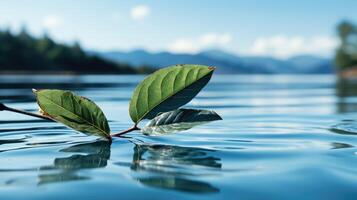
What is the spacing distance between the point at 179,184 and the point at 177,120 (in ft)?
2.36

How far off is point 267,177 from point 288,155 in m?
0.49

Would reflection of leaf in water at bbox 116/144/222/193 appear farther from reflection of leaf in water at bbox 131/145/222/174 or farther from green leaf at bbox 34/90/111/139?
green leaf at bbox 34/90/111/139

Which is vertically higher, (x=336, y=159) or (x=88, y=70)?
(x=88, y=70)

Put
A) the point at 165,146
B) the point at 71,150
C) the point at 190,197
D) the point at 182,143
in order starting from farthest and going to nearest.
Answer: the point at 182,143
the point at 165,146
the point at 71,150
the point at 190,197

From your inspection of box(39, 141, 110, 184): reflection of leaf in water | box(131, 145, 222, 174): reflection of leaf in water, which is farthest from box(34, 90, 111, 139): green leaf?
box(131, 145, 222, 174): reflection of leaf in water

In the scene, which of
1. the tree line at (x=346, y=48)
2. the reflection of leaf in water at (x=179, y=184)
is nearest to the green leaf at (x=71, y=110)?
the reflection of leaf in water at (x=179, y=184)

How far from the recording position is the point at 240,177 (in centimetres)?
134

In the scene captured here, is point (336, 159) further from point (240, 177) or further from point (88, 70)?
point (88, 70)

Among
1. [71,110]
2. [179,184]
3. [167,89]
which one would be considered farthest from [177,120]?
[179,184]

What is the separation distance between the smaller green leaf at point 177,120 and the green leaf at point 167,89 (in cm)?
5

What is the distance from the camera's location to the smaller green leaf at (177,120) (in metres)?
1.86

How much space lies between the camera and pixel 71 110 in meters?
1.86

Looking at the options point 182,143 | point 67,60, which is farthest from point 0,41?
point 182,143

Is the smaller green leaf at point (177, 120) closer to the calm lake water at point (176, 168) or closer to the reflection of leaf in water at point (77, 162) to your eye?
the calm lake water at point (176, 168)
